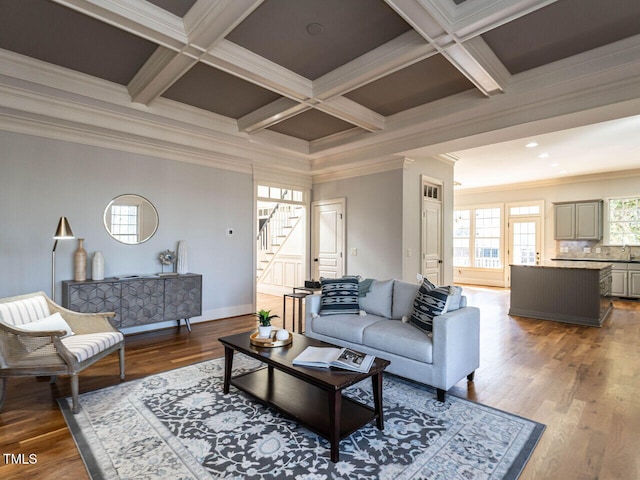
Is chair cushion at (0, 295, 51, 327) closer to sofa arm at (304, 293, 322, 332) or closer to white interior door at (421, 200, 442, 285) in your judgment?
sofa arm at (304, 293, 322, 332)

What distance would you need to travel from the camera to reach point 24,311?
289 cm

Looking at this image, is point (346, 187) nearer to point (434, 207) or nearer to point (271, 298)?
point (434, 207)

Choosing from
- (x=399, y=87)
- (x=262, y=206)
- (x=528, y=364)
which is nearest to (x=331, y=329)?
(x=528, y=364)

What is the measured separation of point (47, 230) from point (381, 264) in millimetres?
4748

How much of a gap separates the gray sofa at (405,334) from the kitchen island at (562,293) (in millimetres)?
3451

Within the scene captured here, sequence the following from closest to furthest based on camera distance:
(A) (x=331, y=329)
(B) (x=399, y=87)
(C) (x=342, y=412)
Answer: (C) (x=342, y=412)
(A) (x=331, y=329)
(B) (x=399, y=87)

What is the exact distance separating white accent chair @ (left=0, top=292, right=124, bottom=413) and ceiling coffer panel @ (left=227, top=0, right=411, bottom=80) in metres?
2.86

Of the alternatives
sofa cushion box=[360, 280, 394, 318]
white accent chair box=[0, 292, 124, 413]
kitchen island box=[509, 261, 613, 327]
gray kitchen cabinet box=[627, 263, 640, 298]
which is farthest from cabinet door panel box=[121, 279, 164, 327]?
gray kitchen cabinet box=[627, 263, 640, 298]

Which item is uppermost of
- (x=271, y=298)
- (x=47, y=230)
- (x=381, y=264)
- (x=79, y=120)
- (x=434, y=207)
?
(x=79, y=120)

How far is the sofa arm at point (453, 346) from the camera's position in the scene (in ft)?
8.75

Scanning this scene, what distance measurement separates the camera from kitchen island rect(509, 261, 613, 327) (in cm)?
527

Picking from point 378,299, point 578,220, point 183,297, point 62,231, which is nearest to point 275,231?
point 183,297

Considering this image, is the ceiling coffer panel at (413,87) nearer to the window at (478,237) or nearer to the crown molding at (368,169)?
the crown molding at (368,169)

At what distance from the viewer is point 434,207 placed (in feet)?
20.8
